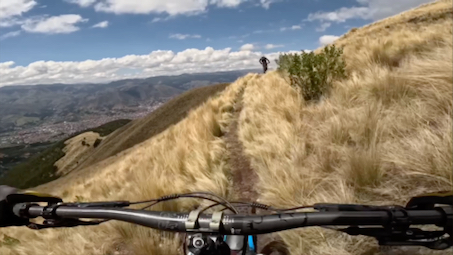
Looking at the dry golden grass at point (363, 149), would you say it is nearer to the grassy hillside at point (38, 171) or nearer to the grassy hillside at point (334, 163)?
the grassy hillside at point (334, 163)

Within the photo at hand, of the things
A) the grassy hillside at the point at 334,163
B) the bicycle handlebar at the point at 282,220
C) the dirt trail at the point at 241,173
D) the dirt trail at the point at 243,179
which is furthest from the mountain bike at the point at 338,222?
the dirt trail at the point at 241,173

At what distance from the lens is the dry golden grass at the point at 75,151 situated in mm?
133125

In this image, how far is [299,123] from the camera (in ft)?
20.5

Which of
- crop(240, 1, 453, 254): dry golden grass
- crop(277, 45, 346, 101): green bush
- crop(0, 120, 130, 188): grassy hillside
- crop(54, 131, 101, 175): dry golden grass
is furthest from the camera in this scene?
crop(54, 131, 101, 175): dry golden grass

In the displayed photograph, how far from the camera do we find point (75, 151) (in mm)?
149750

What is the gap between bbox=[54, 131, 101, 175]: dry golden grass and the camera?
437 feet

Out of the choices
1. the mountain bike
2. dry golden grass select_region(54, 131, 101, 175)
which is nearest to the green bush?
the mountain bike

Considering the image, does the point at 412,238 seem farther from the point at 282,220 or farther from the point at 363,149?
the point at 363,149

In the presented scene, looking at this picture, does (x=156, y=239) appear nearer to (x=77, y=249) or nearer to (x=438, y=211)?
(x=77, y=249)

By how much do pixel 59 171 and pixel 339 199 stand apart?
154 meters

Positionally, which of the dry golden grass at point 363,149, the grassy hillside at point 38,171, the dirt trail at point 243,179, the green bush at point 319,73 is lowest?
the grassy hillside at point 38,171

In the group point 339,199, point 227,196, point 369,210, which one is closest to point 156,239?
point 227,196

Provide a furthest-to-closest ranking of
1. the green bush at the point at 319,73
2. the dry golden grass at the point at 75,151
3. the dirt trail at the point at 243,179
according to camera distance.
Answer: the dry golden grass at the point at 75,151 < the green bush at the point at 319,73 < the dirt trail at the point at 243,179

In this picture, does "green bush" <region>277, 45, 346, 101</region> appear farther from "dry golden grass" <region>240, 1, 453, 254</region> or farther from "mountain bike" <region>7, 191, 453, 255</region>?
"mountain bike" <region>7, 191, 453, 255</region>
